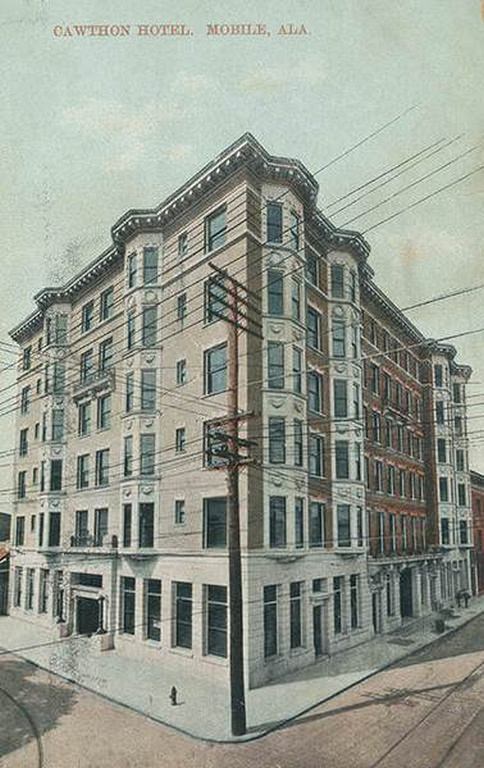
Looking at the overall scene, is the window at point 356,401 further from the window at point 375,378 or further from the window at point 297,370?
the window at point 297,370

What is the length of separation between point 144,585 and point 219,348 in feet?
20.7

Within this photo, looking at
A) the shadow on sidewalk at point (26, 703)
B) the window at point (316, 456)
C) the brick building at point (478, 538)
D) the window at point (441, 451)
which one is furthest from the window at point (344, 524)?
the shadow on sidewalk at point (26, 703)

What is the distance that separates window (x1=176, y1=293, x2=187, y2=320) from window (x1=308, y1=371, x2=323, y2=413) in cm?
374

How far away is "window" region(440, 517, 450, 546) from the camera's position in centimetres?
1798

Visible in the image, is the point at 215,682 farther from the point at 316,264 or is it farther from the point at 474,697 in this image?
the point at 316,264

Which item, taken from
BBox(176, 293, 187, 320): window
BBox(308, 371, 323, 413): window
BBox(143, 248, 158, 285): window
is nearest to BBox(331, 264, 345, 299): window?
BBox(308, 371, 323, 413): window

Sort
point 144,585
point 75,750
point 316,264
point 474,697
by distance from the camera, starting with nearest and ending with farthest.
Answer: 1. point 75,750
2. point 474,697
3. point 144,585
4. point 316,264

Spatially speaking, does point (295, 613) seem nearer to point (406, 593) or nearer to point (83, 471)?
point (406, 593)

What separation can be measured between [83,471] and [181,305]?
4970 mm

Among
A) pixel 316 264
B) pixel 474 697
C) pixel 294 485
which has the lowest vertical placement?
pixel 474 697

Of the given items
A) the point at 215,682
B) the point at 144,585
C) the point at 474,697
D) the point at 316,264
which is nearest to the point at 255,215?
the point at 316,264

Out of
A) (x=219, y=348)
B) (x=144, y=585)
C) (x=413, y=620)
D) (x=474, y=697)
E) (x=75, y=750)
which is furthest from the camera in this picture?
(x=413, y=620)

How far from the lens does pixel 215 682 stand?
1256 cm

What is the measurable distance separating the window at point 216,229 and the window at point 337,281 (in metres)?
3.16
